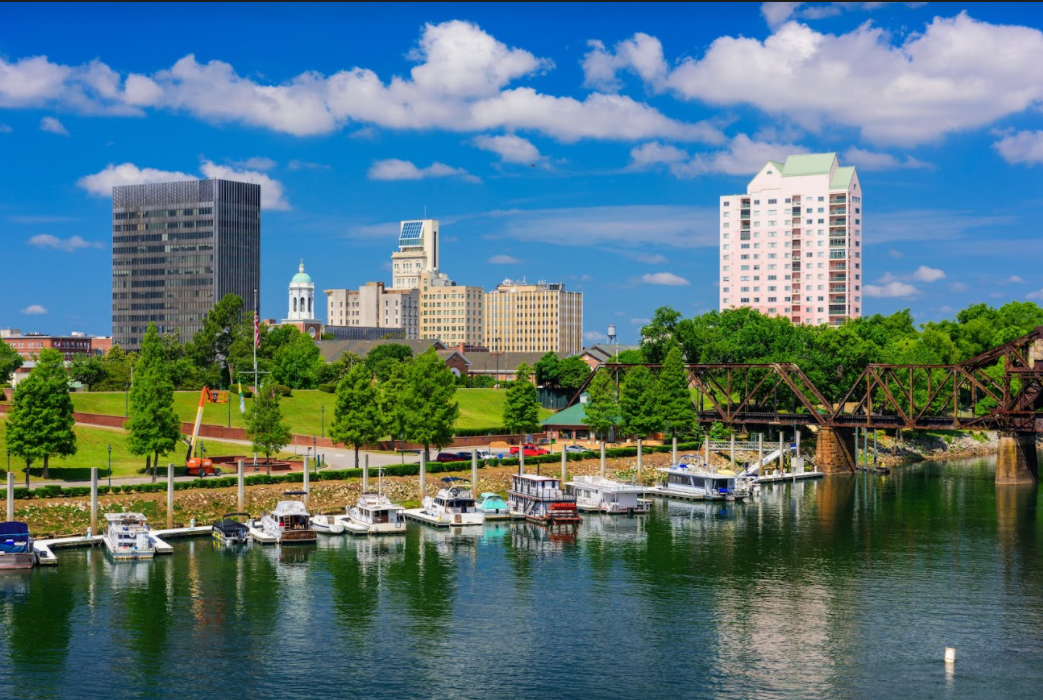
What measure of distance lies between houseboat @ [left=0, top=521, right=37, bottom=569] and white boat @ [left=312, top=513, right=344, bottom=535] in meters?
21.7

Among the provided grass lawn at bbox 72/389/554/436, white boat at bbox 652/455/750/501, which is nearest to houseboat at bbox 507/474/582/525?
white boat at bbox 652/455/750/501

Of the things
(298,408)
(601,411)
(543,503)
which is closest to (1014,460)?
(601,411)

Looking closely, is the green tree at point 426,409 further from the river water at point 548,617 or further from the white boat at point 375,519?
the white boat at point 375,519

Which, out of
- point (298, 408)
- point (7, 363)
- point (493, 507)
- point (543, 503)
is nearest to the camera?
point (543, 503)

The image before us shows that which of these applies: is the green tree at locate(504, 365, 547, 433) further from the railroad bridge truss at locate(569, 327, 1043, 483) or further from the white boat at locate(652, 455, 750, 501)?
the white boat at locate(652, 455, 750, 501)

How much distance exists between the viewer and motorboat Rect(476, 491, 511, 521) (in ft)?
331

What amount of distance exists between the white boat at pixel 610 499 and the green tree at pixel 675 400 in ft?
111

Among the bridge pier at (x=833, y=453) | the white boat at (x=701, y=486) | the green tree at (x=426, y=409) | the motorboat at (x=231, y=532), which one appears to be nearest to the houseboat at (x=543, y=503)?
the green tree at (x=426, y=409)

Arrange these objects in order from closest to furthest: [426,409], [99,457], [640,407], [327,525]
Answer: [327,525]
[99,457]
[426,409]
[640,407]

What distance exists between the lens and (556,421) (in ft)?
513

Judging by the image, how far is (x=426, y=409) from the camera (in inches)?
4619

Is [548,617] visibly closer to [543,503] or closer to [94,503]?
[543,503]

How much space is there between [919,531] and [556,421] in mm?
67816

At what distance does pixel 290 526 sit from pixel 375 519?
7.49m
